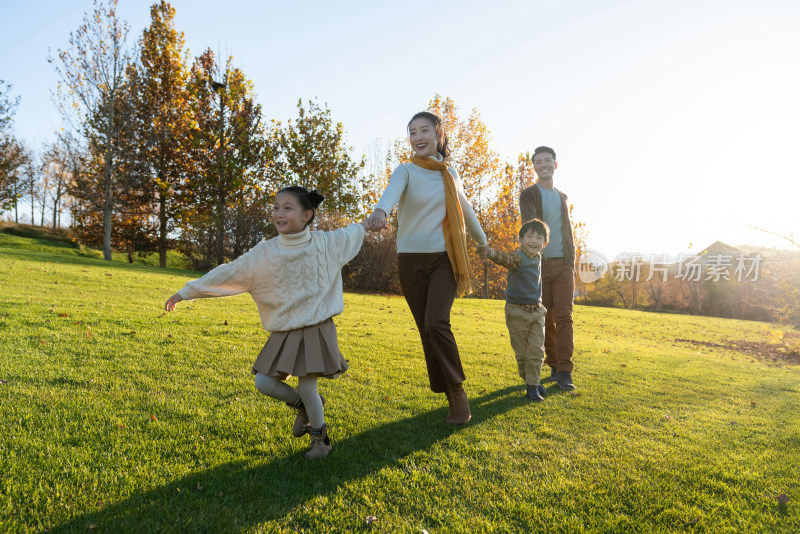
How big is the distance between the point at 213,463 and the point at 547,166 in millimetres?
4884

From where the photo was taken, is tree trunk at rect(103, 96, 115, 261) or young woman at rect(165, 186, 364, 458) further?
tree trunk at rect(103, 96, 115, 261)

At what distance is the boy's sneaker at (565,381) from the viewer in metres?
5.71

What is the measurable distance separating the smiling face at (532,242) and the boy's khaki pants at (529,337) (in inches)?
23.8

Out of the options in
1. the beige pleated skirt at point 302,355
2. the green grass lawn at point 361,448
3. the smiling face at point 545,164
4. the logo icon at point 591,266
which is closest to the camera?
the green grass lawn at point 361,448

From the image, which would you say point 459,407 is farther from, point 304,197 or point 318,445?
point 304,197

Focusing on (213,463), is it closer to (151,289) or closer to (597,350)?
(597,350)

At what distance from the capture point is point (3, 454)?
2.92 meters

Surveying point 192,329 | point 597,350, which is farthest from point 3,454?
point 597,350

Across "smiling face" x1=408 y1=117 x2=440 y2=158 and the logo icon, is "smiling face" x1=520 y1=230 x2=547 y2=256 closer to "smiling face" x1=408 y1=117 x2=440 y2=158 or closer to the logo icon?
"smiling face" x1=408 y1=117 x2=440 y2=158

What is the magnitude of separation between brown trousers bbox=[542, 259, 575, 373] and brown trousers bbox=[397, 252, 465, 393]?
2.19m

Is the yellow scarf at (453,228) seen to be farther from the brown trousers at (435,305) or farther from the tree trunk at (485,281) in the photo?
the tree trunk at (485,281)

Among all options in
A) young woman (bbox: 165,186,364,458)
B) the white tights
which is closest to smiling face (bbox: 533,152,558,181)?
young woman (bbox: 165,186,364,458)

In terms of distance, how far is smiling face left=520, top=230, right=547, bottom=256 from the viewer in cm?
518

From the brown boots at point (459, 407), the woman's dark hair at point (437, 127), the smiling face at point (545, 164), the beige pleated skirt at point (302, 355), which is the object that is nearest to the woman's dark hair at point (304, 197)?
the beige pleated skirt at point (302, 355)
